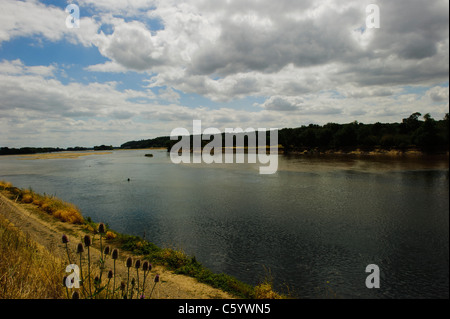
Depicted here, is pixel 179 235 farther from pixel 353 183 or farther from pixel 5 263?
pixel 353 183

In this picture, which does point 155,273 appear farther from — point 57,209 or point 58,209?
point 57,209

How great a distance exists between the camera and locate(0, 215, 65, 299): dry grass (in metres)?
4.79

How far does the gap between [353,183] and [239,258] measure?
24.1 meters

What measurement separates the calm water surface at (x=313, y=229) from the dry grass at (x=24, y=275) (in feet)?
21.5

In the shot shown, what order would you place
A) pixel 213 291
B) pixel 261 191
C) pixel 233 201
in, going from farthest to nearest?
pixel 261 191, pixel 233 201, pixel 213 291

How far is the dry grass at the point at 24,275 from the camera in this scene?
188 inches

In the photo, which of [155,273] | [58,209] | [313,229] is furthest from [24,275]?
[58,209]

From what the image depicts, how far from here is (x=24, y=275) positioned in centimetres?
546

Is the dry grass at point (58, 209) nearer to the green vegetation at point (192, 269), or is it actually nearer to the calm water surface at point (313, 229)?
the calm water surface at point (313, 229)

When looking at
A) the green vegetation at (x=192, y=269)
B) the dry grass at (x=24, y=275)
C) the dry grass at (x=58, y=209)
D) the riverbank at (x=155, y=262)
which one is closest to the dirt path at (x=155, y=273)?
the riverbank at (x=155, y=262)

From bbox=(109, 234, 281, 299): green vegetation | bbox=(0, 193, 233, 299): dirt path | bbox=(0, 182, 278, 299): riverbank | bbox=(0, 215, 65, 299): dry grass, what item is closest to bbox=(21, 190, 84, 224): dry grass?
bbox=(0, 182, 278, 299): riverbank

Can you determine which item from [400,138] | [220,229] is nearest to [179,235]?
[220,229]

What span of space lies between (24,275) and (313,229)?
48.9ft
